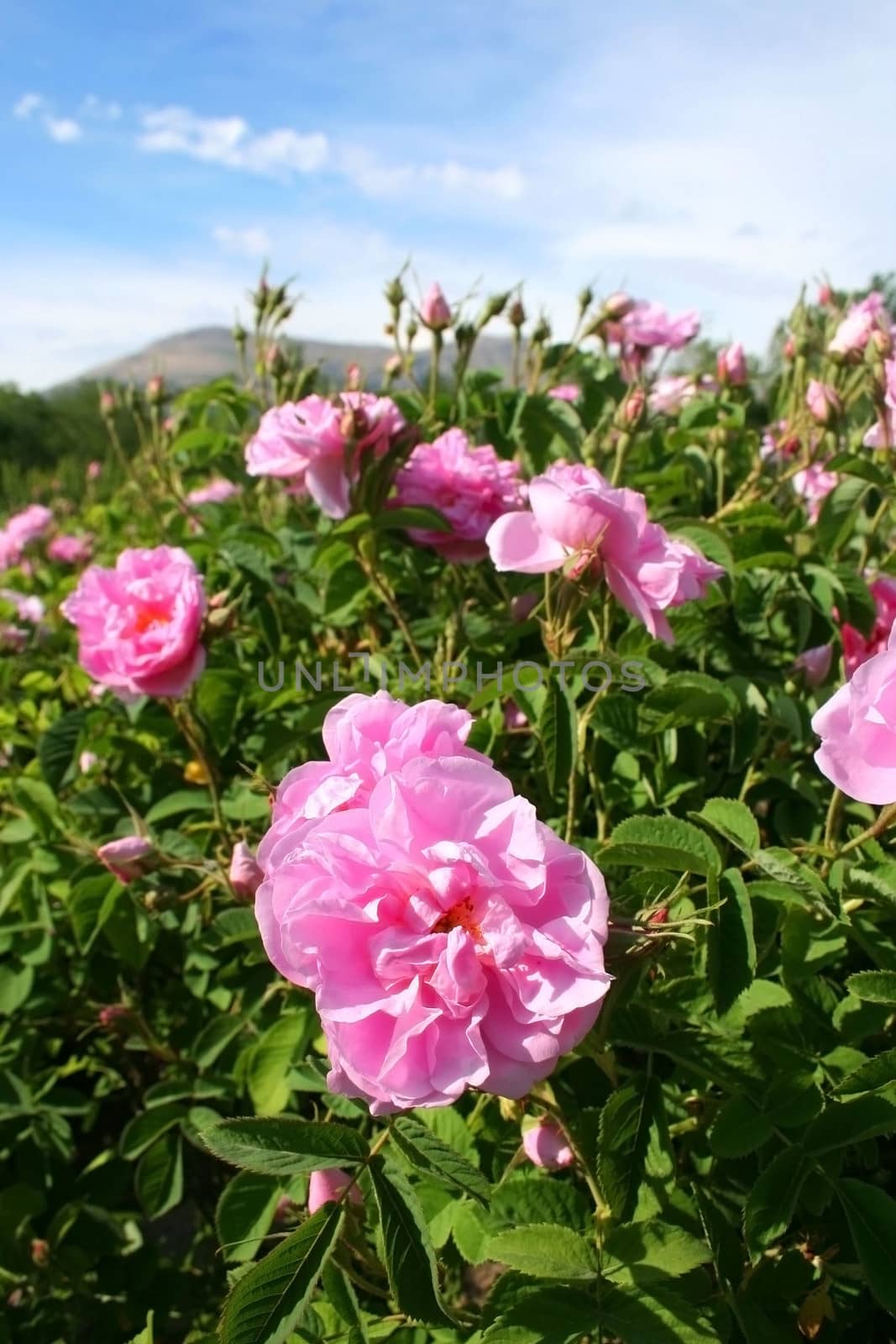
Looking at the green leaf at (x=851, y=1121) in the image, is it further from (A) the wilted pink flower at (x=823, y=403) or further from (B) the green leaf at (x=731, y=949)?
(A) the wilted pink flower at (x=823, y=403)

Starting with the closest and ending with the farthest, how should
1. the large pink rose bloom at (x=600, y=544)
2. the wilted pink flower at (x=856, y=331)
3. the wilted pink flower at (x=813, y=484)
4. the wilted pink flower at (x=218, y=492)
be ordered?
the large pink rose bloom at (x=600, y=544), the wilted pink flower at (x=856, y=331), the wilted pink flower at (x=813, y=484), the wilted pink flower at (x=218, y=492)

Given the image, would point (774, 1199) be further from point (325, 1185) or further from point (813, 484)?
point (813, 484)

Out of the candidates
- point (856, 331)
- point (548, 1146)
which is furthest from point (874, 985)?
point (856, 331)

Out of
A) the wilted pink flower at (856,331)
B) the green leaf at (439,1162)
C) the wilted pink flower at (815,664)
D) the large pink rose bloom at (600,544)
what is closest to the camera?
the green leaf at (439,1162)

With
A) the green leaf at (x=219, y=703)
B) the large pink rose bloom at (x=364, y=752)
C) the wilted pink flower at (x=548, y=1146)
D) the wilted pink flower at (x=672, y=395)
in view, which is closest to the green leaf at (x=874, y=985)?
the wilted pink flower at (x=548, y=1146)

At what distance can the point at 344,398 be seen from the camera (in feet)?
5.39

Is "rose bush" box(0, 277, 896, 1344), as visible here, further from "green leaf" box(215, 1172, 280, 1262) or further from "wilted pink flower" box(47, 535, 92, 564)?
"wilted pink flower" box(47, 535, 92, 564)

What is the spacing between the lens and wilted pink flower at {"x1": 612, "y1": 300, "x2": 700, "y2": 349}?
2436mm

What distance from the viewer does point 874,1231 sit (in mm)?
937

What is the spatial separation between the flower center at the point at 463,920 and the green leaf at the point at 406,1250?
263 mm

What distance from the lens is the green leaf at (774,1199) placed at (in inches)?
37.1

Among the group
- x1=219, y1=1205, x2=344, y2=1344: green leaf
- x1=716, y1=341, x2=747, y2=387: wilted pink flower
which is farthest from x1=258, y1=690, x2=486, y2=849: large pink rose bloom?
x1=716, y1=341, x2=747, y2=387: wilted pink flower

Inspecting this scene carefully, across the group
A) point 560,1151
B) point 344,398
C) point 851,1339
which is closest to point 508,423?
point 344,398

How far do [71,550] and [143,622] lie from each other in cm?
282
